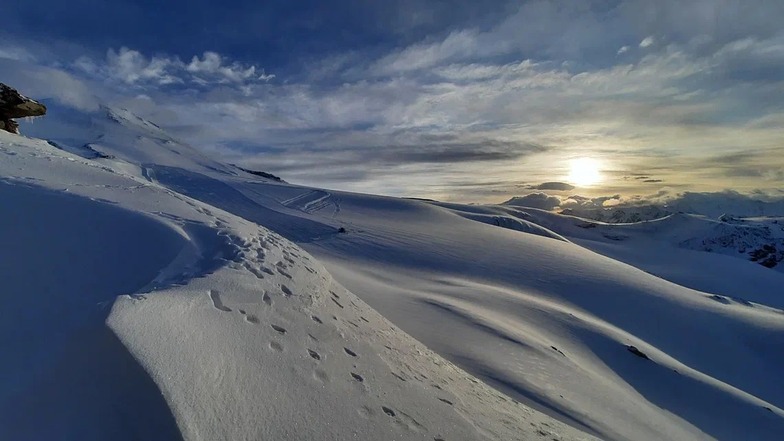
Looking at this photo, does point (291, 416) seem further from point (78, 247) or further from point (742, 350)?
point (742, 350)

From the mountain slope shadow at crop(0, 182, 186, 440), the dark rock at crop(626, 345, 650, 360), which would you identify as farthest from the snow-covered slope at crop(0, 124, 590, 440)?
the dark rock at crop(626, 345, 650, 360)

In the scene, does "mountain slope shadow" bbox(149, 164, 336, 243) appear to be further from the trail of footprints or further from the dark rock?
the trail of footprints

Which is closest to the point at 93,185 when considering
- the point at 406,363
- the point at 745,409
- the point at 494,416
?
the point at 406,363

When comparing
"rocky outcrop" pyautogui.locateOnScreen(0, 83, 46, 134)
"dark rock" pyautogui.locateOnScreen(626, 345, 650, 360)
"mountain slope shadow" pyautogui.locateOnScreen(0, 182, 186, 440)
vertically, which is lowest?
"mountain slope shadow" pyautogui.locateOnScreen(0, 182, 186, 440)

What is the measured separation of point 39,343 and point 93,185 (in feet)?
15.7

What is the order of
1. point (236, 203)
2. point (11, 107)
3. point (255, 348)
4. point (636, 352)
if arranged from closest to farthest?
point (255, 348)
point (11, 107)
point (636, 352)
point (236, 203)

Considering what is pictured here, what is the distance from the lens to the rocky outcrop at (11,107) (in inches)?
579

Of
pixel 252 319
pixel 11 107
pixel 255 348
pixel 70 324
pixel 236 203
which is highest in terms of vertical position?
pixel 11 107

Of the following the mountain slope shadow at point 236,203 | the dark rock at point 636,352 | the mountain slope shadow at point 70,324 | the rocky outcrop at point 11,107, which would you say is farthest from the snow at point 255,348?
the mountain slope shadow at point 236,203

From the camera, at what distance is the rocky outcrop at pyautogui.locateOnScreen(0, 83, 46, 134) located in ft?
48.3

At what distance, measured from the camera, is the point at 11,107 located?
14.9m

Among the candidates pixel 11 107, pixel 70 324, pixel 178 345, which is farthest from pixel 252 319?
pixel 11 107

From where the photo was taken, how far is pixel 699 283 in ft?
183

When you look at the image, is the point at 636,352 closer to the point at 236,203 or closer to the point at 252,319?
the point at 252,319
